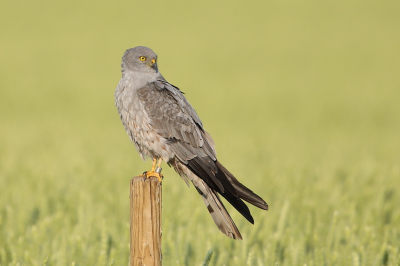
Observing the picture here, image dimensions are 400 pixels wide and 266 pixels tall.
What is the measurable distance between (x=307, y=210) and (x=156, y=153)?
3.37 meters

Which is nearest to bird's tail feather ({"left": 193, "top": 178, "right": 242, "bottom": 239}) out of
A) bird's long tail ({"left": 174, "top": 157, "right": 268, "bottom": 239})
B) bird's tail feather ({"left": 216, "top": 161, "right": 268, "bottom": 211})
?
bird's long tail ({"left": 174, "top": 157, "right": 268, "bottom": 239})

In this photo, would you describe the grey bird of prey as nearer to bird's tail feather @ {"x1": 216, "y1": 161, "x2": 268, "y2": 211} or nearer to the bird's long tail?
the bird's long tail

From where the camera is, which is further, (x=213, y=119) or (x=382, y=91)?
(x=382, y=91)

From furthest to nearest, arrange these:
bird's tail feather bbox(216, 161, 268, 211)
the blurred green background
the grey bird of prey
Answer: the blurred green background < the grey bird of prey < bird's tail feather bbox(216, 161, 268, 211)

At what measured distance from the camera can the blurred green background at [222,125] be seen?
233 inches

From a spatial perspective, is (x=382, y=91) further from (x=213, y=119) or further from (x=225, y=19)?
(x=225, y=19)

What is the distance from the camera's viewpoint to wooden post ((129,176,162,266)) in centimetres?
356

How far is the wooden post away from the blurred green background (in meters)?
0.81

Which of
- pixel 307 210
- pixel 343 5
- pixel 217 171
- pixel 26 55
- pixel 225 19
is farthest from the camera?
pixel 343 5

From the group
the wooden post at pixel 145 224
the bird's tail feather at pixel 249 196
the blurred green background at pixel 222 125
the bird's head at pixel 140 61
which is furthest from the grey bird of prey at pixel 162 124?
the blurred green background at pixel 222 125

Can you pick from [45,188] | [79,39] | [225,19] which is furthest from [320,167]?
[225,19]

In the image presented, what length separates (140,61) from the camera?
5.13m

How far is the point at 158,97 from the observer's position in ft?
16.0

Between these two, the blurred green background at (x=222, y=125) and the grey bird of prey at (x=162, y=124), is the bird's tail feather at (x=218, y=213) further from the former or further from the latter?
the blurred green background at (x=222, y=125)
